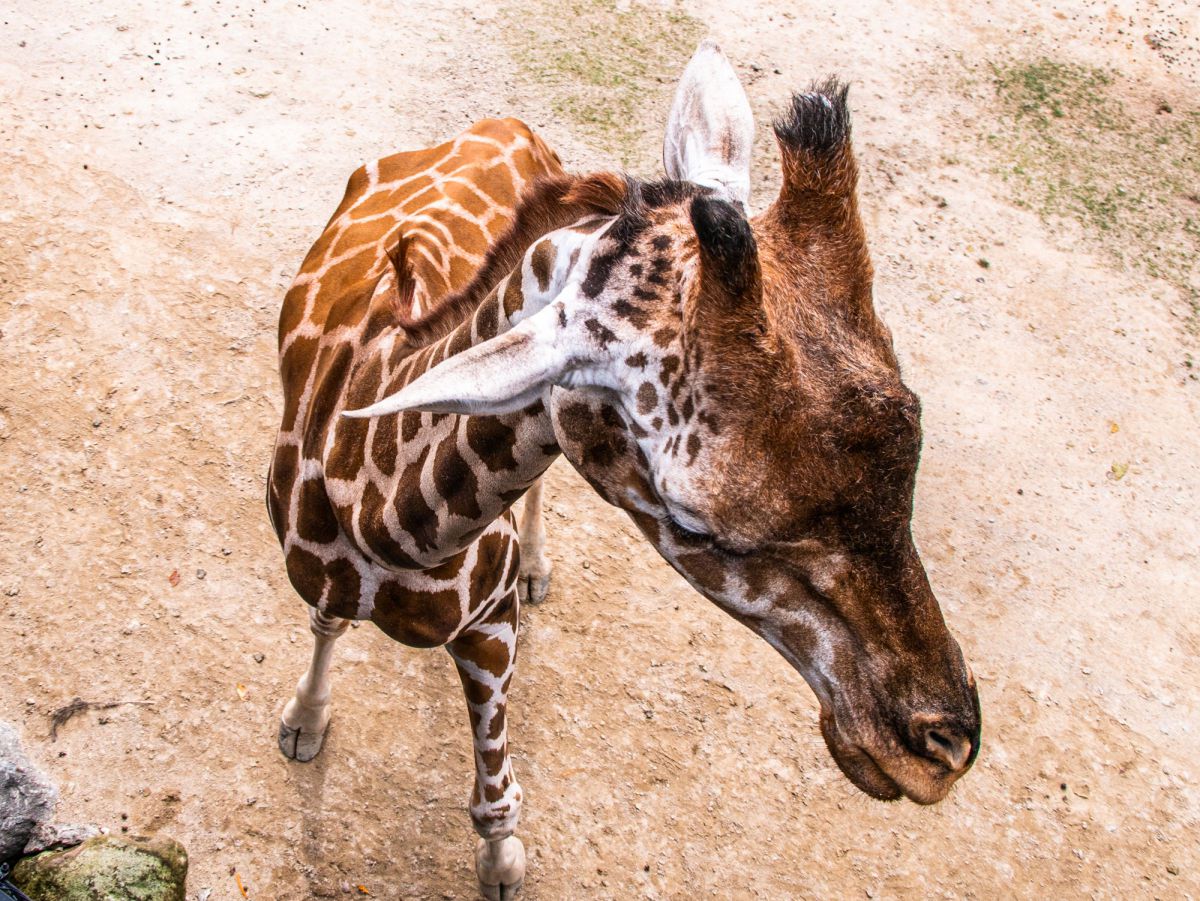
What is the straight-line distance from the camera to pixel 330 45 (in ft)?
27.0

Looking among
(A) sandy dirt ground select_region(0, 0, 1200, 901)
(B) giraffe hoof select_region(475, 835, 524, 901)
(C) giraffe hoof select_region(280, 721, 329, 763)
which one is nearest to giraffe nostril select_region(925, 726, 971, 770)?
(B) giraffe hoof select_region(475, 835, 524, 901)

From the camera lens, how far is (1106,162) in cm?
841

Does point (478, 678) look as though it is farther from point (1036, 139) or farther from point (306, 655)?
point (1036, 139)

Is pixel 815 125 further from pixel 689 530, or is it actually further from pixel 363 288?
pixel 363 288

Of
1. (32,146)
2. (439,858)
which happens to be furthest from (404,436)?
(32,146)

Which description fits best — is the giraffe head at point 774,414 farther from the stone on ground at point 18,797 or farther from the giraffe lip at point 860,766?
the stone on ground at point 18,797

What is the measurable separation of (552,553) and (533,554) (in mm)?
283

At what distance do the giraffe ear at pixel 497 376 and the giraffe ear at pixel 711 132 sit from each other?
2.52ft

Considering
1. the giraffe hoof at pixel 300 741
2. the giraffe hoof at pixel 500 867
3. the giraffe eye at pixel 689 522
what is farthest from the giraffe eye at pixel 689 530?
the giraffe hoof at pixel 300 741

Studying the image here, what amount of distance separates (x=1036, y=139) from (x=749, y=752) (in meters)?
6.01

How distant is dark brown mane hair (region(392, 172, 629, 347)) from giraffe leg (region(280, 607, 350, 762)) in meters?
1.90

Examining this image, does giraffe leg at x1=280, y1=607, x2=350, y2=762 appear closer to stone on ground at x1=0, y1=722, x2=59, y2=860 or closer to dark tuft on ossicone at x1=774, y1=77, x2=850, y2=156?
stone on ground at x1=0, y1=722, x2=59, y2=860

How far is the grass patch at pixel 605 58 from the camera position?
26.0 ft

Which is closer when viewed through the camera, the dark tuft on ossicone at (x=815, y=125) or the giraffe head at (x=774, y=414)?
the giraffe head at (x=774, y=414)
